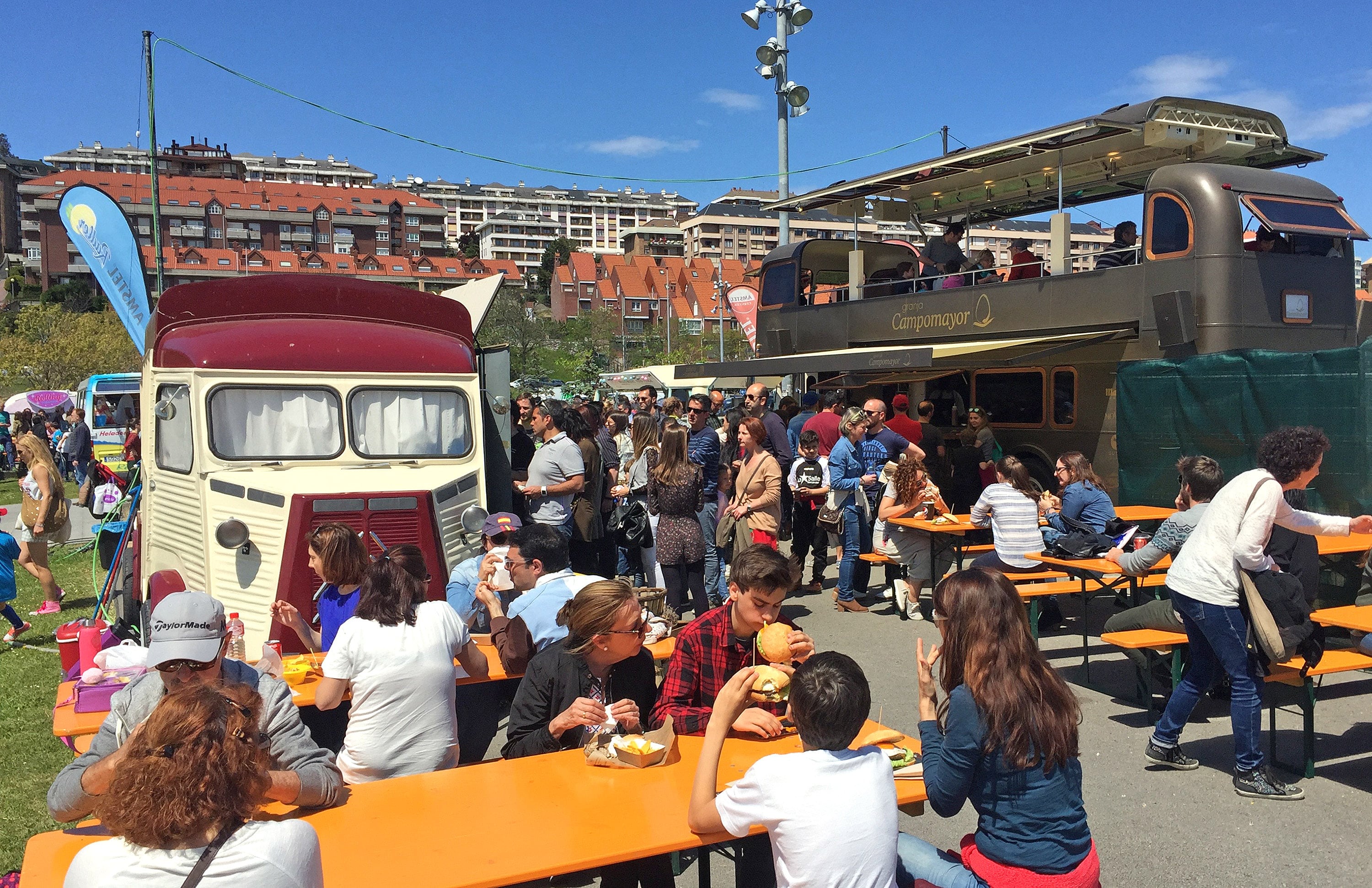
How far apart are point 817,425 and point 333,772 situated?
28.7 ft

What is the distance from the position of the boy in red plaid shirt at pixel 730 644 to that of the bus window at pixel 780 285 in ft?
44.6

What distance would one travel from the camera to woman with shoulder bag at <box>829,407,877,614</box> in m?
9.66

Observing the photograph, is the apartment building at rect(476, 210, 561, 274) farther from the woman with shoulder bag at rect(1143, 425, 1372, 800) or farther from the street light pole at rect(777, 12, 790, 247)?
the woman with shoulder bag at rect(1143, 425, 1372, 800)

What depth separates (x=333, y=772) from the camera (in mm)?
3299

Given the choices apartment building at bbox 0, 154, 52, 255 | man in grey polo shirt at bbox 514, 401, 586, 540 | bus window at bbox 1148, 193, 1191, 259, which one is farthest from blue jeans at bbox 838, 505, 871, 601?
apartment building at bbox 0, 154, 52, 255

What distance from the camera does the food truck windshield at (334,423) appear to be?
6961mm

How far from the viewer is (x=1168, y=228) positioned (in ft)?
34.9

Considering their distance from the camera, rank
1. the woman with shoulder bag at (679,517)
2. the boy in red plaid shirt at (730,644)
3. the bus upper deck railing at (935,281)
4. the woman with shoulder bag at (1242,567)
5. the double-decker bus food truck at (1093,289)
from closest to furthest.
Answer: the boy in red plaid shirt at (730,644)
the woman with shoulder bag at (1242,567)
the woman with shoulder bag at (679,517)
the double-decker bus food truck at (1093,289)
the bus upper deck railing at (935,281)

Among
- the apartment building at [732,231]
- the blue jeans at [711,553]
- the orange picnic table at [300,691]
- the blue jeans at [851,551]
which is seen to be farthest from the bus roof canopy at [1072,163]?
the apartment building at [732,231]

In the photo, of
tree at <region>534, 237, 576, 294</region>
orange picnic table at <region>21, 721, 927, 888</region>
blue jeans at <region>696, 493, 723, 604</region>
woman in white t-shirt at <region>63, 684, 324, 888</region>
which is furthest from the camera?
tree at <region>534, 237, 576, 294</region>

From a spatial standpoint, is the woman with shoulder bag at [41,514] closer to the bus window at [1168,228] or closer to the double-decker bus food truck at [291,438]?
the double-decker bus food truck at [291,438]

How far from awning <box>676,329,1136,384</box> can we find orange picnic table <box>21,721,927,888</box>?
9.09m

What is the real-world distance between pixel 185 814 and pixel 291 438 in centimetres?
540

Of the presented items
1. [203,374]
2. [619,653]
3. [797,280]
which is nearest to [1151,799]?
[619,653]
